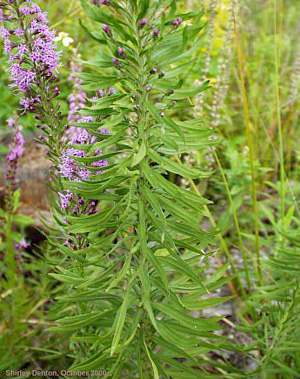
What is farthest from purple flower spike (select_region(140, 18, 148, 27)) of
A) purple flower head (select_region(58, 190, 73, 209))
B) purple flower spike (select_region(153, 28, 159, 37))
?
purple flower head (select_region(58, 190, 73, 209))

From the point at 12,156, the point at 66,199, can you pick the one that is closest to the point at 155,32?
the point at 66,199

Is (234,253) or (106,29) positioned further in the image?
(234,253)

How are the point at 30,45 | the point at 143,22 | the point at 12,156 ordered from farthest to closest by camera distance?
the point at 12,156 → the point at 30,45 → the point at 143,22

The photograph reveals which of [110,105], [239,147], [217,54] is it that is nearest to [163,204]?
[110,105]

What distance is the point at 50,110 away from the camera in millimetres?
1650

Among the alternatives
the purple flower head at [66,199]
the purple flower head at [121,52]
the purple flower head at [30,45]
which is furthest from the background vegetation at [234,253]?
the purple flower head at [121,52]

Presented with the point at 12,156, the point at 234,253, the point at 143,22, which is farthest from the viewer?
the point at 234,253

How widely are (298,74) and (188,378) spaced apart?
2.77 m

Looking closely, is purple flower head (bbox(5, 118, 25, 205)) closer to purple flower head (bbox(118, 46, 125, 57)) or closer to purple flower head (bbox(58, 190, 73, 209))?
purple flower head (bbox(58, 190, 73, 209))

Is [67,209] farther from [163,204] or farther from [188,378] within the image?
[188,378]

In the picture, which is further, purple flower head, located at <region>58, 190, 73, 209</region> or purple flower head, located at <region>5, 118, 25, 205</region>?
purple flower head, located at <region>5, 118, 25, 205</region>

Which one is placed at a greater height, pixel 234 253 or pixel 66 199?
pixel 66 199

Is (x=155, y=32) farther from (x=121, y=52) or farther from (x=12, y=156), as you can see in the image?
(x=12, y=156)

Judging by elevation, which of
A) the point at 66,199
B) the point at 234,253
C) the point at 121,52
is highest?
the point at 121,52
